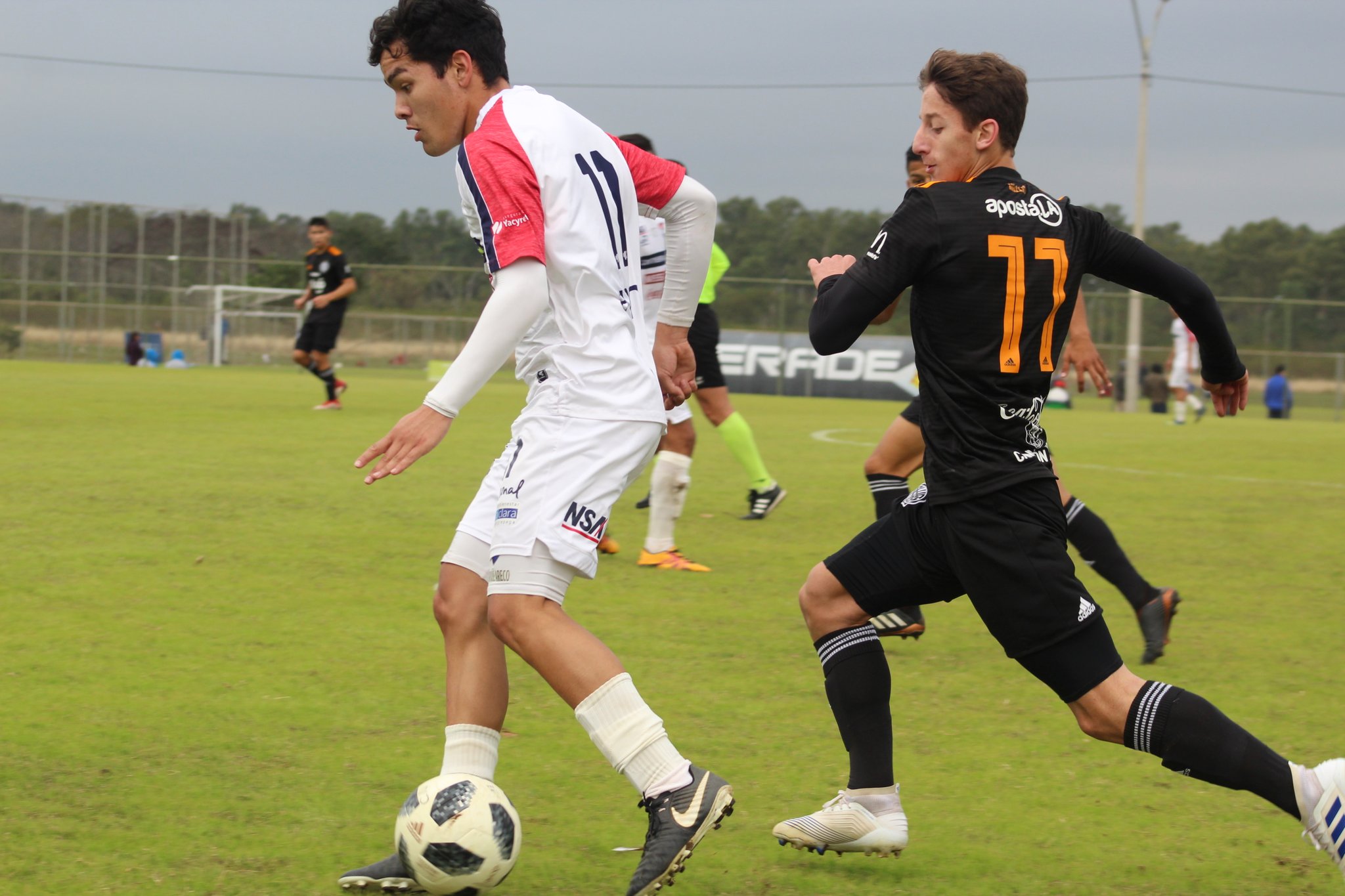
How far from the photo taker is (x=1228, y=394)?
377 centimetres

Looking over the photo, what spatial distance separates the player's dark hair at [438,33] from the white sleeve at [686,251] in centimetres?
66

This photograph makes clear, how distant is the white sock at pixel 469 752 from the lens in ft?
10.7

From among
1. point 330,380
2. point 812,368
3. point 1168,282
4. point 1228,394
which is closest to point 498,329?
point 1168,282

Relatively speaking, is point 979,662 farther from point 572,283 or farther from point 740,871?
point 572,283

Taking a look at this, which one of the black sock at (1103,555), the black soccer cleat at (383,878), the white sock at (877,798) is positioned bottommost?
the black soccer cleat at (383,878)

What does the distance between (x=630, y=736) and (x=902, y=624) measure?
3130 mm

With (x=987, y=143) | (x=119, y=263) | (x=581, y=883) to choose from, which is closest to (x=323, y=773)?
(x=581, y=883)

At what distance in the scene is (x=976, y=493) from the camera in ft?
10.7

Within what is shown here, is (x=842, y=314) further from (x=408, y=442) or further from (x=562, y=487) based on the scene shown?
(x=408, y=442)

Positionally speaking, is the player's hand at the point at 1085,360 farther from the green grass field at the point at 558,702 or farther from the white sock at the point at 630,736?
the white sock at the point at 630,736

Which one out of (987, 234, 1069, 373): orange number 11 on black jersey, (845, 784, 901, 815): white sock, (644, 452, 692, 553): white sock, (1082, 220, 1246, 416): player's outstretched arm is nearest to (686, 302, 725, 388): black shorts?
(644, 452, 692, 553): white sock

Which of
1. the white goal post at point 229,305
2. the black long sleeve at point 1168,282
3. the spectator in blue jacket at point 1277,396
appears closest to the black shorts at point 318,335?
the black long sleeve at point 1168,282

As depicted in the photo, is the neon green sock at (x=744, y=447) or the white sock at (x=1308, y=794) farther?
the neon green sock at (x=744, y=447)

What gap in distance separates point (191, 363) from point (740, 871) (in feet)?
129
